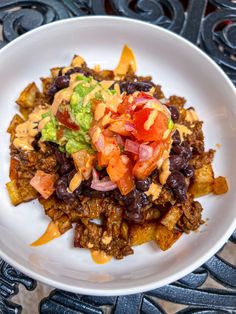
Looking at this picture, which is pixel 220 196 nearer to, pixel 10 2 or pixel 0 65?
pixel 0 65

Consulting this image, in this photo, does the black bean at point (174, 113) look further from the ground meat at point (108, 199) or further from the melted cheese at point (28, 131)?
the melted cheese at point (28, 131)

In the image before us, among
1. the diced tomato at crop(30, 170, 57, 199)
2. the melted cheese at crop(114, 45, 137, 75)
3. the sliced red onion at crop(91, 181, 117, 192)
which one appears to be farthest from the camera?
the melted cheese at crop(114, 45, 137, 75)

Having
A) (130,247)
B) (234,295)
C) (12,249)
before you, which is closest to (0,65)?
(12,249)

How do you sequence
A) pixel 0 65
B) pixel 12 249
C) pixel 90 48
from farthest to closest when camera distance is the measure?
pixel 90 48, pixel 0 65, pixel 12 249

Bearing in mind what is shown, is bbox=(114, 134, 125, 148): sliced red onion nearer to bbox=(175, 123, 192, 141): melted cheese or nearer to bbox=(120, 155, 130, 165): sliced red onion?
bbox=(120, 155, 130, 165): sliced red onion

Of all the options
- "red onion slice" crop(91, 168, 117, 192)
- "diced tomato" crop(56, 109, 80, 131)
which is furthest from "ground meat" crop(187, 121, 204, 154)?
"diced tomato" crop(56, 109, 80, 131)

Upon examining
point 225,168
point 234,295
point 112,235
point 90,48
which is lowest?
point 234,295

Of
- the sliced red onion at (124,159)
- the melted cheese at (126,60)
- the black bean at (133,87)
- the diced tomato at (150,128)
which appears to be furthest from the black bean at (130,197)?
the melted cheese at (126,60)
